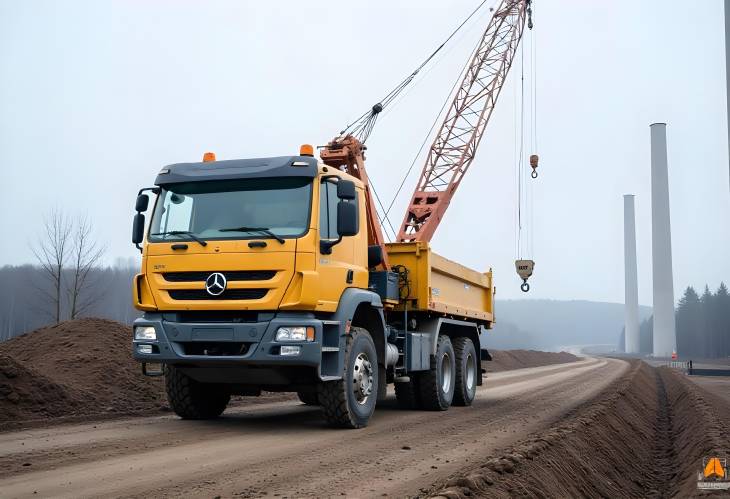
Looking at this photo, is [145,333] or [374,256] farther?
[374,256]

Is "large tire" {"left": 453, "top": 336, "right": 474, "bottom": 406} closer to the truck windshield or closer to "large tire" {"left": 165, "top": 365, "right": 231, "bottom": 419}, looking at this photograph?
"large tire" {"left": 165, "top": 365, "right": 231, "bottom": 419}

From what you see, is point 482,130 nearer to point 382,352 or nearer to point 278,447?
point 382,352

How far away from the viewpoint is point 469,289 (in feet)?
51.8

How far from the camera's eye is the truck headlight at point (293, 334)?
29.5 feet

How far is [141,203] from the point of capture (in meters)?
10.0

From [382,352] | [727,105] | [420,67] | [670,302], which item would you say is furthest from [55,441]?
[670,302]

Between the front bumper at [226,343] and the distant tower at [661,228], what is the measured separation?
2565 inches

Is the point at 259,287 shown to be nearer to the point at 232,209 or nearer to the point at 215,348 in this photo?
the point at 215,348

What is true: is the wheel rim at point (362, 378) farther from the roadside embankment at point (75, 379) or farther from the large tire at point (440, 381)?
the roadside embankment at point (75, 379)

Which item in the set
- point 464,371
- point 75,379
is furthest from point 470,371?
point 75,379

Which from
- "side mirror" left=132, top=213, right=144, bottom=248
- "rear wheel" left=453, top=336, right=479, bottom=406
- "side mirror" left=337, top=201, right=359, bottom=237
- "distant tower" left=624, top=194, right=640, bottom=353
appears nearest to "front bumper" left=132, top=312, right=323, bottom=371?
"side mirror" left=132, top=213, right=144, bottom=248

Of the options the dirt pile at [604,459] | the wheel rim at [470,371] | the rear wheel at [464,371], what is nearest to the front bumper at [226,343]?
the dirt pile at [604,459]

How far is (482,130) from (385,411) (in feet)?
A: 59.3

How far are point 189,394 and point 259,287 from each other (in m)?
2.56
